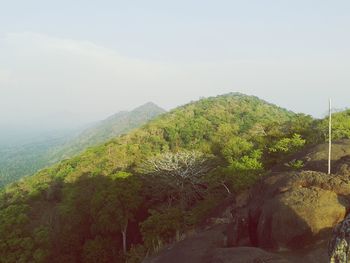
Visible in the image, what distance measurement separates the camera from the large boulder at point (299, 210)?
12.4 m

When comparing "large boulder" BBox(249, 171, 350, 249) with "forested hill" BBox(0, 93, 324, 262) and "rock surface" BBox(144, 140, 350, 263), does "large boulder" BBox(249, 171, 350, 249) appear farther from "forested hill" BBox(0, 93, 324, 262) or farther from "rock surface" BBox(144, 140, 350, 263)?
"forested hill" BBox(0, 93, 324, 262)

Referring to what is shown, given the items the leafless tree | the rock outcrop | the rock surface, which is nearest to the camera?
the rock outcrop

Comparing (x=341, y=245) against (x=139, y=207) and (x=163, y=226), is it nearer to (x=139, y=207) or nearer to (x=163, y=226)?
(x=163, y=226)

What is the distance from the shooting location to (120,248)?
3584 cm

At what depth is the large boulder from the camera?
1241cm

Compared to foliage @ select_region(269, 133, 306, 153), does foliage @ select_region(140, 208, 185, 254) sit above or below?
below

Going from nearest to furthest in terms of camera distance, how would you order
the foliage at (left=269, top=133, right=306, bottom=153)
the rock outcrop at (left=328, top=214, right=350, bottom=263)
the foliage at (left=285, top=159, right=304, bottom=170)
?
1. the rock outcrop at (left=328, top=214, right=350, bottom=263)
2. the foliage at (left=285, top=159, right=304, bottom=170)
3. the foliage at (left=269, top=133, right=306, bottom=153)

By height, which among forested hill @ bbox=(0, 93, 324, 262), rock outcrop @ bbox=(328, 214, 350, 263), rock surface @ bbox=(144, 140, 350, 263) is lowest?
forested hill @ bbox=(0, 93, 324, 262)

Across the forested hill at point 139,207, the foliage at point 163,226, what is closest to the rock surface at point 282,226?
the forested hill at point 139,207

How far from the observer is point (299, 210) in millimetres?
12766

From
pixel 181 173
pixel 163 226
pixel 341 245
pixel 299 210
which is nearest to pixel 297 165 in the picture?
pixel 163 226

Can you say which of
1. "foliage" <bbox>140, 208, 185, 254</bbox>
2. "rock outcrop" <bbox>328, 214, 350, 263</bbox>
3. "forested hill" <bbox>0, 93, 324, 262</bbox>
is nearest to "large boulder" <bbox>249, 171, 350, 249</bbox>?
"rock outcrop" <bbox>328, 214, 350, 263</bbox>

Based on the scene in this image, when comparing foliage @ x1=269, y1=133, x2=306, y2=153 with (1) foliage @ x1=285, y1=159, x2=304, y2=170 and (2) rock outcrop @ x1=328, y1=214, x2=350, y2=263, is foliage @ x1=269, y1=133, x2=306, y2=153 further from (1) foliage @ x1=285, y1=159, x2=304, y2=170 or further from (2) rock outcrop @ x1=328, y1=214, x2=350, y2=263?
(2) rock outcrop @ x1=328, y1=214, x2=350, y2=263

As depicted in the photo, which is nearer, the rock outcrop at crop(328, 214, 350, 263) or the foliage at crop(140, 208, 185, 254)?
the rock outcrop at crop(328, 214, 350, 263)
